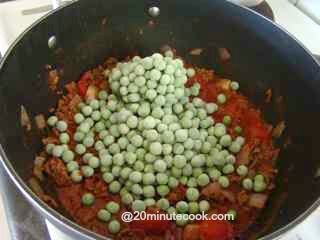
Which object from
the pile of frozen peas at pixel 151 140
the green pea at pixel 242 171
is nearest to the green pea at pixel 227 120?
the pile of frozen peas at pixel 151 140

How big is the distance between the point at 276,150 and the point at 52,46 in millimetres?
468

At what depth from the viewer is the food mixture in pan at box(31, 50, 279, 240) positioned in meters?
0.74

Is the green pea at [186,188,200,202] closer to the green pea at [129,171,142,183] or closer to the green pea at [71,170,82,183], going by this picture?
the green pea at [129,171,142,183]

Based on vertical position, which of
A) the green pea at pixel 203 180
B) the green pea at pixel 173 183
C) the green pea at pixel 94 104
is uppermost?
the green pea at pixel 203 180

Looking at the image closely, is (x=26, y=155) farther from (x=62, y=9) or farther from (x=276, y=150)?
(x=276, y=150)

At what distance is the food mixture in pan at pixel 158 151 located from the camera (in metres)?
0.74

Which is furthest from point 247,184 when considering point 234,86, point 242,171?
point 234,86

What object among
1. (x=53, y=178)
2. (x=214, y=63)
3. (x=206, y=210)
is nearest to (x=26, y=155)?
(x=53, y=178)

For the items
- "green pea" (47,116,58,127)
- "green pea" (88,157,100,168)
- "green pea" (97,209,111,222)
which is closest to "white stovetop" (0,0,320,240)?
"green pea" (47,116,58,127)

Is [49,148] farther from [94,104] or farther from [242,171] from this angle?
[242,171]

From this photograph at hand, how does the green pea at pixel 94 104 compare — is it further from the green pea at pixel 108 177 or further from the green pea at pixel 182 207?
the green pea at pixel 182 207

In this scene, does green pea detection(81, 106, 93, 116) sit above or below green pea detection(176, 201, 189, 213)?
below

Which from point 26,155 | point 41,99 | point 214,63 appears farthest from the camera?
point 214,63

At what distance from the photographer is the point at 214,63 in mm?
933
